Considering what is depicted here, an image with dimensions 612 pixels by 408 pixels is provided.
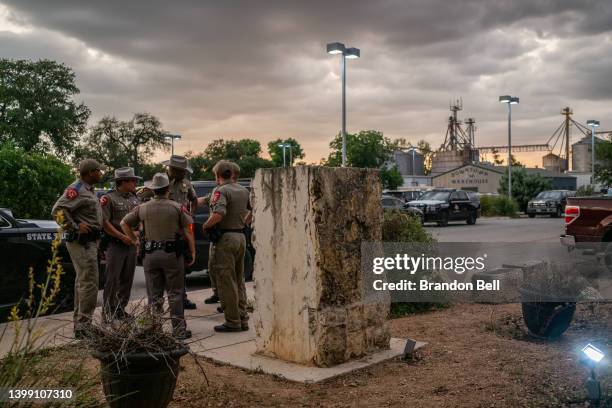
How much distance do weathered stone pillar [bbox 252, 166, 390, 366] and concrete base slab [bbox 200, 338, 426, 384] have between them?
0.26ft

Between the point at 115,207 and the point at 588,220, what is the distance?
9016mm

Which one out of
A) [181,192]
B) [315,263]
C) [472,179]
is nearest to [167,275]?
[315,263]

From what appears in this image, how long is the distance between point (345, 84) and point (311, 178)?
21680mm

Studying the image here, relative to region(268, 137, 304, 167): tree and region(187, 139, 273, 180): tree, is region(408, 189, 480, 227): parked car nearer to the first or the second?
region(187, 139, 273, 180): tree

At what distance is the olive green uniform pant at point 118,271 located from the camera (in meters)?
6.84

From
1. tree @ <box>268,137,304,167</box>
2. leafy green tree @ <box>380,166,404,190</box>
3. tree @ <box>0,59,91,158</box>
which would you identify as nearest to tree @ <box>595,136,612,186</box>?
leafy green tree @ <box>380,166,404,190</box>

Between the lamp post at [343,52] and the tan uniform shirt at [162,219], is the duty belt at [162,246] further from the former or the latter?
the lamp post at [343,52]

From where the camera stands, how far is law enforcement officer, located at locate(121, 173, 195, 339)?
20.7 feet

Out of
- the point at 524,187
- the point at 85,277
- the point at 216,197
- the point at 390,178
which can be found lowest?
the point at 85,277

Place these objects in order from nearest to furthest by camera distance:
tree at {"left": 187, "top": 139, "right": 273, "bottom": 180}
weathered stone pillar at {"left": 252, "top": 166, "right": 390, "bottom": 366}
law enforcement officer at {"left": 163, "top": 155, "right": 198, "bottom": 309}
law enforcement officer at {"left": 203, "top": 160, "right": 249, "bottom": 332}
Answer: weathered stone pillar at {"left": 252, "top": 166, "right": 390, "bottom": 366}
law enforcement officer at {"left": 203, "top": 160, "right": 249, "bottom": 332}
law enforcement officer at {"left": 163, "top": 155, "right": 198, "bottom": 309}
tree at {"left": 187, "top": 139, "right": 273, "bottom": 180}

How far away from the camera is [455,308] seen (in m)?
8.37

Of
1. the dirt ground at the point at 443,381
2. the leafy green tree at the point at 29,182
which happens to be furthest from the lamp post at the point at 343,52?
the dirt ground at the point at 443,381

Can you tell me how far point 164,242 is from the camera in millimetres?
6305

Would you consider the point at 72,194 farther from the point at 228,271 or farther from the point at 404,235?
the point at 404,235
